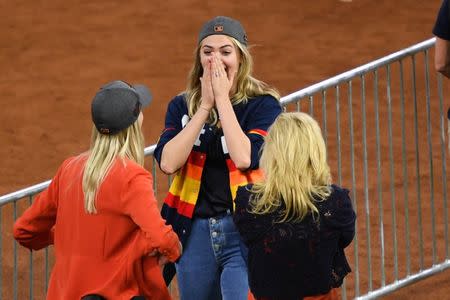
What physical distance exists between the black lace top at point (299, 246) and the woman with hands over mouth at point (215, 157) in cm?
60

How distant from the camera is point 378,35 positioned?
45.7 ft

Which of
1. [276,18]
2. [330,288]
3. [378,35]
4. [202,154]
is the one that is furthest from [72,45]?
[330,288]

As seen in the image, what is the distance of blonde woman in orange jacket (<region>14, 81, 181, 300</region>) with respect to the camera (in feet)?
A: 17.7

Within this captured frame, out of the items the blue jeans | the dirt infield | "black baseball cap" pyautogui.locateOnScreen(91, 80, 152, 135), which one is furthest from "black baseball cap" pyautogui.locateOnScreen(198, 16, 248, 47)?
the dirt infield

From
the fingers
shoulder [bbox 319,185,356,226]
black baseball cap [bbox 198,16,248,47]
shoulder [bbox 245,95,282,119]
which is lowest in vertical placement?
shoulder [bbox 319,185,356,226]

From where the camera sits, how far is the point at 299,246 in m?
5.11

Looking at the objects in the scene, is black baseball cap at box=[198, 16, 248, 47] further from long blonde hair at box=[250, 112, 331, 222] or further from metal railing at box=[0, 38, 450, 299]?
metal railing at box=[0, 38, 450, 299]

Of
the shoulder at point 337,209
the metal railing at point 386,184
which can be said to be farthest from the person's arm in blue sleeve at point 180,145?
the metal railing at point 386,184

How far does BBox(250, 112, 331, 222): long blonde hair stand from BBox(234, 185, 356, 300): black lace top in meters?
0.04

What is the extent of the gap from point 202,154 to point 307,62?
754cm

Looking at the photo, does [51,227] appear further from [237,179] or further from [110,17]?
[110,17]

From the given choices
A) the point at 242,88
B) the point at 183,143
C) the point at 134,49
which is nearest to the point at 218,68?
the point at 242,88

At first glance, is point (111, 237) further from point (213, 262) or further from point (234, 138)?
point (234, 138)

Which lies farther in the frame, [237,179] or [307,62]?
[307,62]
